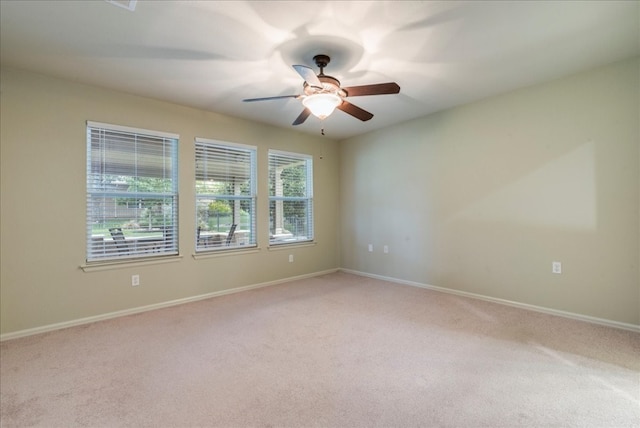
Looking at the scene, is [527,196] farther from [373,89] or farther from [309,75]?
[309,75]

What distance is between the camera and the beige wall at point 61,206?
276 centimetres

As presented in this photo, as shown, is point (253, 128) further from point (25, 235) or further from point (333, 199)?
point (25, 235)

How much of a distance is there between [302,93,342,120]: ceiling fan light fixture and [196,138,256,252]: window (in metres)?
2.04

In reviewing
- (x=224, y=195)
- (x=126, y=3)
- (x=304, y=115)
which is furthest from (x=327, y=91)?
(x=224, y=195)

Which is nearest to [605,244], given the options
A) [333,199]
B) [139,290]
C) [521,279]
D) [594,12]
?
[521,279]

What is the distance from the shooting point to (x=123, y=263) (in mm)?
3328

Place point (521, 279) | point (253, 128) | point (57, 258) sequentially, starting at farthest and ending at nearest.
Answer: point (253, 128)
point (521, 279)
point (57, 258)

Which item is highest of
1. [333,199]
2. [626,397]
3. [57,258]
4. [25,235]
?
[333,199]

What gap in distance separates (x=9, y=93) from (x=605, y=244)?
18.7 ft

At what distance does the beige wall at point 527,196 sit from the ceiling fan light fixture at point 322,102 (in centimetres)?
→ 224

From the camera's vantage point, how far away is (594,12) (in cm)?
209

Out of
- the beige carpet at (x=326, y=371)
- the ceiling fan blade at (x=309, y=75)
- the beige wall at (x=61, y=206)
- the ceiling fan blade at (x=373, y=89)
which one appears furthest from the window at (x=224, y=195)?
the ceiling fan blade at (x=373, y=89)

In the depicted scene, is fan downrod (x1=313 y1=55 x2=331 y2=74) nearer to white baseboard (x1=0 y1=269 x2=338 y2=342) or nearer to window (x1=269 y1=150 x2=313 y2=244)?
window (x1=269 y1=150 x2=313 y2=244)

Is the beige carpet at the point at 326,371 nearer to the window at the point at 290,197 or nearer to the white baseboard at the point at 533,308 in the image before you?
the white baseboard at the point at 533,308
